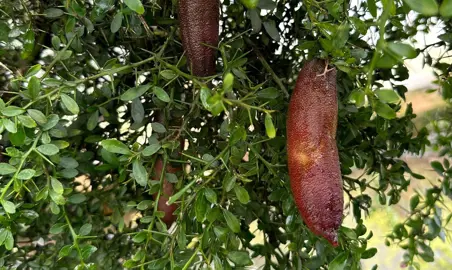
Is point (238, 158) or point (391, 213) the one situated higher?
point (238, 158)

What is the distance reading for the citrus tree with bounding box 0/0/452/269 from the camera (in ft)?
1.15

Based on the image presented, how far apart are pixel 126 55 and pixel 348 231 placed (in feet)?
0.79

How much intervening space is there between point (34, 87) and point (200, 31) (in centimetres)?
12

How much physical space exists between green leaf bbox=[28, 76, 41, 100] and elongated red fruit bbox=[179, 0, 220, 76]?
100mm

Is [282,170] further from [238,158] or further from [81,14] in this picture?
[81,14]

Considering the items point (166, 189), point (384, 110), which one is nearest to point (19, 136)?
point (166, 189)

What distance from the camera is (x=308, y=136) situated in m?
0.32

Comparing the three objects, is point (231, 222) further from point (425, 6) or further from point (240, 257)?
point (425, 6)

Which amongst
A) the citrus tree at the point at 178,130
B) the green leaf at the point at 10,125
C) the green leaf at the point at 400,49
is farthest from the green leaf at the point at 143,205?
the green leaf at the point at 400,49

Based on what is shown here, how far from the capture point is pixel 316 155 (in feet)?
1.03

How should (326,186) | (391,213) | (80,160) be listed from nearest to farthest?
(326,186) < (80,160) < (391,213)

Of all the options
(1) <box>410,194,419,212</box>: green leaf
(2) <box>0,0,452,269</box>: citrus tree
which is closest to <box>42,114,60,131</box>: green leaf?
(2) <box>0,0,452,269</box>: citrus tree

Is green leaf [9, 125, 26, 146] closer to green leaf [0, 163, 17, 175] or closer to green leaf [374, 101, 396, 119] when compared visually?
green leaf [0, 163, 17, 175]

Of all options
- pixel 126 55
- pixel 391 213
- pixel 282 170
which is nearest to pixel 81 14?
pixel 126 55
